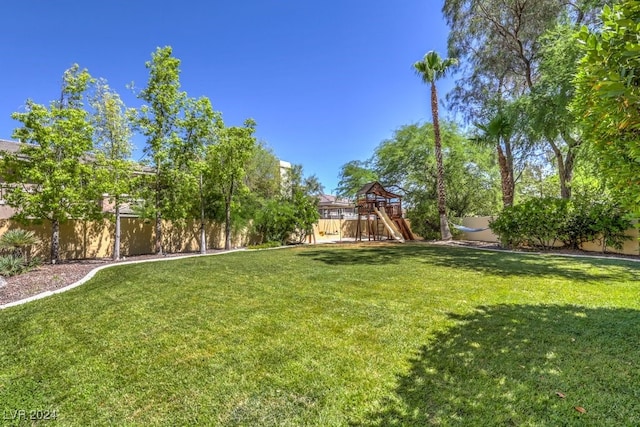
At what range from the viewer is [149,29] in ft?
36.9

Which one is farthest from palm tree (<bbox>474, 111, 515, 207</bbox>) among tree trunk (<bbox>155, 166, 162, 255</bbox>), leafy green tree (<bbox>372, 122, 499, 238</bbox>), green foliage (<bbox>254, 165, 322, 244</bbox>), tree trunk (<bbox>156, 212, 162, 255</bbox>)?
tree trunk (<bbox>156, 212, 162, 255</bbox>)

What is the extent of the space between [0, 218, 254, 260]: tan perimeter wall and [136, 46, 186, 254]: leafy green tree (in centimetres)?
100

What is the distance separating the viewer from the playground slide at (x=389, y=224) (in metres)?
17.0

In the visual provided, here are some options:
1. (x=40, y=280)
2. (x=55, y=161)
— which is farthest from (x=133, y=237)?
(x=40, y=280)

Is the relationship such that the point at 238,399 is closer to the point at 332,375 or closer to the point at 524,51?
the point at 332,375

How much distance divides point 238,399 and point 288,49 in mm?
13967

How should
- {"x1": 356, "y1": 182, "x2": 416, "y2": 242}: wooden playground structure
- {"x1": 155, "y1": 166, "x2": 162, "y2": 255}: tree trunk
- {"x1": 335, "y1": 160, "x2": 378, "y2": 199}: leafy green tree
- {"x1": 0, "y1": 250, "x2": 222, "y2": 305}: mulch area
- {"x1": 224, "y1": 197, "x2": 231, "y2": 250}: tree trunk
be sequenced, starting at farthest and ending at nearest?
{"x1": 335, "y1": 160, "x2": 378, "y2": 199}: leafy green tree < {"x1": 356, "y1": 182, "x2": 416, "y2": 242}: wooden playground structure < {"x1": 224, "y1": 197, "x2": 231, "y2": 250}: tree trunk < {"x1": 155, "y1": 166, "x2": 162, "y2": 255}: tree trunk < {"x1": 0, "y1": 250, "x2": 222, "y2": 305}: mulch area

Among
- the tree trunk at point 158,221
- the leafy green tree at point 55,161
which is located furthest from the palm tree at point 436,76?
the leafy green tree at point 55,161

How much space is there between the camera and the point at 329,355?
3.03 meters

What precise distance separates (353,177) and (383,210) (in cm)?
674

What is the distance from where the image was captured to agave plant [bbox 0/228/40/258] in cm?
815

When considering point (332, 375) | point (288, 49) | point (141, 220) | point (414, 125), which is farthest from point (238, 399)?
point (414, 125)

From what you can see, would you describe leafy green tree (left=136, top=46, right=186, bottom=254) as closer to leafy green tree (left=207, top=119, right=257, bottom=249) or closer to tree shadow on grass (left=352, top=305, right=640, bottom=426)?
leafy green tree (left=207, top=119, right=257, bottom=249)

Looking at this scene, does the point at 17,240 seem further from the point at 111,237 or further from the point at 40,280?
the point at 111,237
